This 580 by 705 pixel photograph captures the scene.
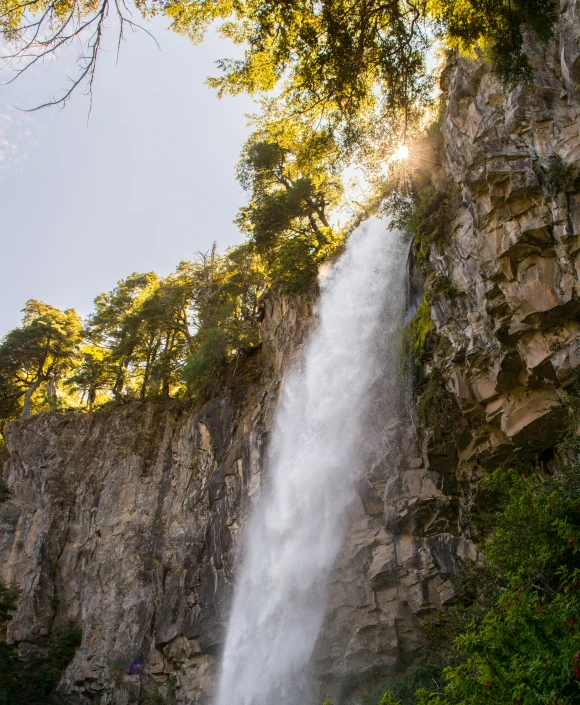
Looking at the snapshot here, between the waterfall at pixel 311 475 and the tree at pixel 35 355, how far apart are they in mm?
14715

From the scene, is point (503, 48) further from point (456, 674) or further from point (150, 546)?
point (150, 546)

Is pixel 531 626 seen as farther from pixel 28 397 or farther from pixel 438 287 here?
pixel 28 397

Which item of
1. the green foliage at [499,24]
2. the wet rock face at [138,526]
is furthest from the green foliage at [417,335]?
the green foliage at [499,24]

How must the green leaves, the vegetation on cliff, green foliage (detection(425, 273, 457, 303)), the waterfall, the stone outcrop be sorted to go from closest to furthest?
the green leaves
the vegetation on cliff
green foliage (detection(425, 273, 457, 303))
the stone outcrop
the waterfall

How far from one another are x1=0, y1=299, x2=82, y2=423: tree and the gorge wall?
626cm

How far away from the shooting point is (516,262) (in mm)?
11031

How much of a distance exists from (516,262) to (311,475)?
8.10 m

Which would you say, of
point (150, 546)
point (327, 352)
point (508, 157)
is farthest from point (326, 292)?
point (150, 546)

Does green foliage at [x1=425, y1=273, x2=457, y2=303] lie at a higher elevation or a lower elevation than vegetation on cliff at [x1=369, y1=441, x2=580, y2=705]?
higher

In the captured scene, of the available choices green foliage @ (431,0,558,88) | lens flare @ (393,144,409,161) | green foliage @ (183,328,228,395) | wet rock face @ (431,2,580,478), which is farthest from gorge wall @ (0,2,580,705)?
green foliage @ (431,0,558,88)

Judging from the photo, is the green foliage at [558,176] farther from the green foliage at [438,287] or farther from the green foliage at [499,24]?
the green foliage at [499,24]

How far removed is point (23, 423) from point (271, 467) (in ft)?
43.2

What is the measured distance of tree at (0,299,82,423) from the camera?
26.6 metres

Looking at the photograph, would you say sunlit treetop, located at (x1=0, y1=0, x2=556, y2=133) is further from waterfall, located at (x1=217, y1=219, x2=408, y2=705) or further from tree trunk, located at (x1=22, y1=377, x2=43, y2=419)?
tree trunk, located at (x1=22, y1=377, x2=43, y2=419)
